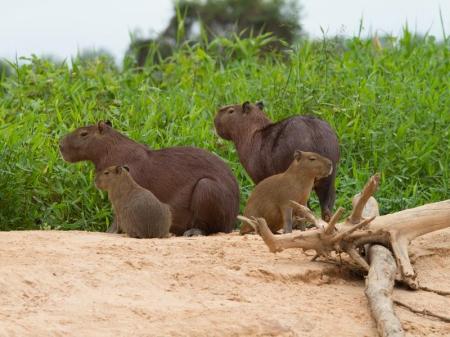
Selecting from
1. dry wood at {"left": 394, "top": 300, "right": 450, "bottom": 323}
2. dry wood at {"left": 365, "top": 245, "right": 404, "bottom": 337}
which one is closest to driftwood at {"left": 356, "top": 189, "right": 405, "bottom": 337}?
dry wood at {"left": 365, "top": 245, "right": 404, "bottom": 337}

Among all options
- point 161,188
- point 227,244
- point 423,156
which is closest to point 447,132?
point 423,156

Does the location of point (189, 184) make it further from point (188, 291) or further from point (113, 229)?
point (188, 291)

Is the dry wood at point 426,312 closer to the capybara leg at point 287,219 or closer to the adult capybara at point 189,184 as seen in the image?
the capybara leg at point 287,219

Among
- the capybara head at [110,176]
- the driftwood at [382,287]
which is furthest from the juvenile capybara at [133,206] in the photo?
the driftwood at [382,287]

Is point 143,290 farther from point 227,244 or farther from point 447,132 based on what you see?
point 447,132

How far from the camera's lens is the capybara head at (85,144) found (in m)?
7.37

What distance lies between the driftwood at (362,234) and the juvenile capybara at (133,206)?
51.3 inches

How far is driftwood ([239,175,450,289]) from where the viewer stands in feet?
17.3

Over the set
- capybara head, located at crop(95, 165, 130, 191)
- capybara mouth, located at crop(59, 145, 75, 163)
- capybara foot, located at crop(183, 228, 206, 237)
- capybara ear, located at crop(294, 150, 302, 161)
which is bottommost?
capybara foot, located at crop(183, 228, 206, 237)

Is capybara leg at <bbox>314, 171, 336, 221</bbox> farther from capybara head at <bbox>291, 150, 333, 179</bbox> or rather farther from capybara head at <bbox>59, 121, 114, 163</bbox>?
capybara head at <bbox>59, 121, 114, 163</bbox>

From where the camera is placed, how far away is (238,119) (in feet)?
26.0

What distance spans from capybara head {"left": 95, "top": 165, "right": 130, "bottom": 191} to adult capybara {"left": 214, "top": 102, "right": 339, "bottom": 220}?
1085 millimetres

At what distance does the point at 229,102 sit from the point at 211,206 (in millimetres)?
2618

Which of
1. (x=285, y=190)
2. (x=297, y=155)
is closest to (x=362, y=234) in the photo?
(x=285, y=190)
